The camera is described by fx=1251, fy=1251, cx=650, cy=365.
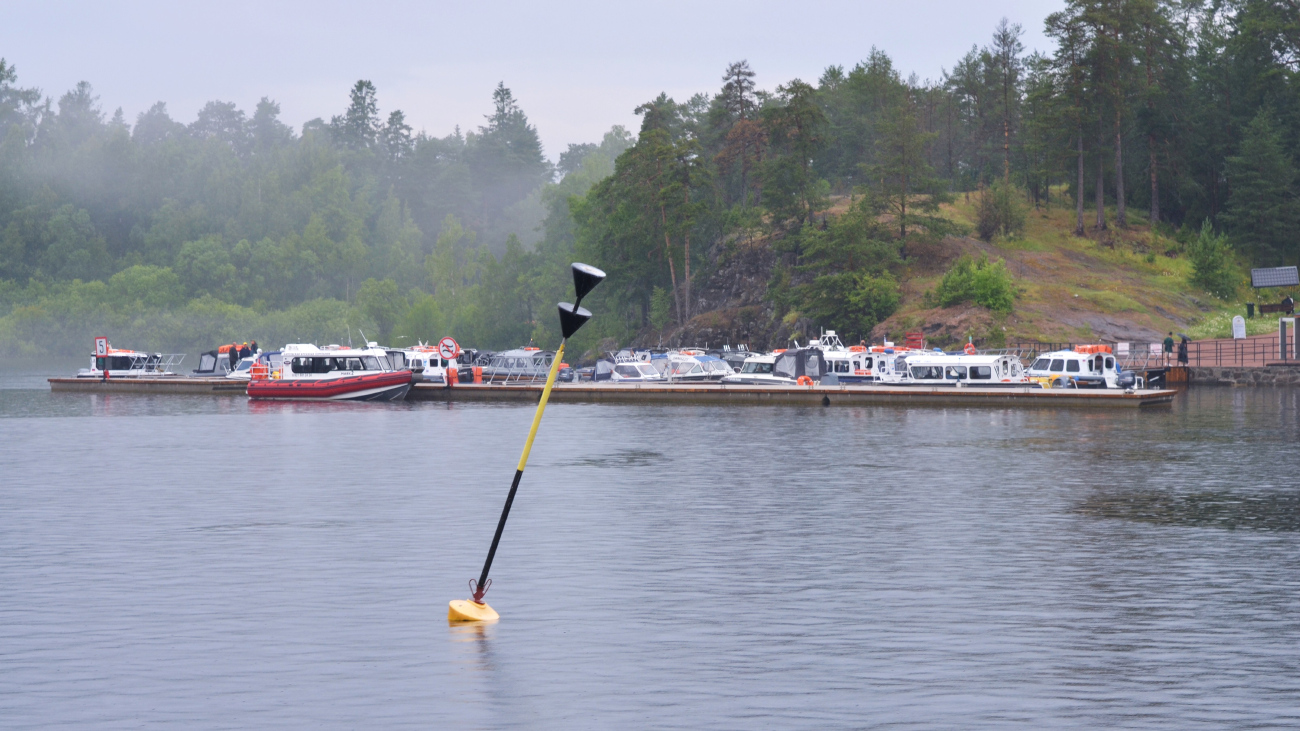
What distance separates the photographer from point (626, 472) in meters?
38.8

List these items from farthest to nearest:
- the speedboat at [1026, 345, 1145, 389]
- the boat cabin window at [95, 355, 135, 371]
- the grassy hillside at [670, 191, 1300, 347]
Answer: the boat cabin window at [95, 355, 135, 371]
the grassy hillside at [670, 191, 1300, 347]
the speedboat at [1026, 345, 1145, 389]

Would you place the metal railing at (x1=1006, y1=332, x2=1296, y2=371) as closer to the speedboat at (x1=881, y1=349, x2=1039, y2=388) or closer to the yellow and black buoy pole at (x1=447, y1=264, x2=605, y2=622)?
the speedboat at (x1=881, y1=349, x2=1039, y2=388)

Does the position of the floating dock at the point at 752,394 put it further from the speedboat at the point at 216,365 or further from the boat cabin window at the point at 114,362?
the speedboat at the point at 216,365

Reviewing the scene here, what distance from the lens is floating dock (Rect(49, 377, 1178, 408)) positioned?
6288 centimetres

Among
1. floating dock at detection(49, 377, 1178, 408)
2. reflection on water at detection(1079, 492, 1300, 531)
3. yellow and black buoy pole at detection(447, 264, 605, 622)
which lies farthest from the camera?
floating dock at detection(49, 377, 1178, 408)

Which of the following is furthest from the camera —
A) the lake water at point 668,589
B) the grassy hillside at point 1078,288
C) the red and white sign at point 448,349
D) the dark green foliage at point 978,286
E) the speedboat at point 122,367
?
the speedboat at point 122,367

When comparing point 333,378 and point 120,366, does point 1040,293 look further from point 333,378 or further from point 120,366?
point 120,366

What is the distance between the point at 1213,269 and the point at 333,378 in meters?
69.6

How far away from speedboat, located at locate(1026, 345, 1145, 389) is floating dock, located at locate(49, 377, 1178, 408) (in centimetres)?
275

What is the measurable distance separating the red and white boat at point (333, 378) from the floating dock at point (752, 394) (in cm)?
376

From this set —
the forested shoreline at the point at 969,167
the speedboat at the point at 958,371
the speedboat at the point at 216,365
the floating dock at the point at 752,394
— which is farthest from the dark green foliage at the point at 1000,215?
the speedboat at the point at 216,365

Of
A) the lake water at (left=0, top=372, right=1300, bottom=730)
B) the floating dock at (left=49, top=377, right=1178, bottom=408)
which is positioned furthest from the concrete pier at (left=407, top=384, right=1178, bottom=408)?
the lake water at (left=0, top=372, right=1300, bottom=730)

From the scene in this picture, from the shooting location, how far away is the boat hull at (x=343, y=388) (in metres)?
76.5

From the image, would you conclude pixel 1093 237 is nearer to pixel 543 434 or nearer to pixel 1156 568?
pixel 543 434
